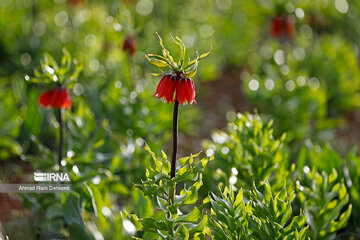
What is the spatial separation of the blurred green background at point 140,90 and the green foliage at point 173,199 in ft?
0.63

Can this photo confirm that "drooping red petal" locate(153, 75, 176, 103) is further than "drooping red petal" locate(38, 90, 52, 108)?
No

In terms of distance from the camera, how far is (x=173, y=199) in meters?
1.74

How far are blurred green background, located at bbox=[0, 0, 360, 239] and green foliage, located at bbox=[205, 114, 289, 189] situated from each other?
3.7 inches

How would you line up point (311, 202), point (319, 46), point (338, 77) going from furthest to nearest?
point (319, 46)
point (338, 77)
point (311, 202)

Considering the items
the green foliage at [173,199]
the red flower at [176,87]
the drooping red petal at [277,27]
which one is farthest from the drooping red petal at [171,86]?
the drooping red petal at [277,27]

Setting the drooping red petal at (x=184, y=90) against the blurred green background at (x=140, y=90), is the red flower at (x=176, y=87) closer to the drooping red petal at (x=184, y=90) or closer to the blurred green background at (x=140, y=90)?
the drooping red petal at (x=184, y=90)

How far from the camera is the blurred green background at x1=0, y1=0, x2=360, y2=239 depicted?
2506 millimetres

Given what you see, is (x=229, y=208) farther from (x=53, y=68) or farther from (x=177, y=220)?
(x=53, y=68)

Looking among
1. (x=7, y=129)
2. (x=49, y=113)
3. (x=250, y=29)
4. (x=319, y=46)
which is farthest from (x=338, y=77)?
(x=7, y=129)

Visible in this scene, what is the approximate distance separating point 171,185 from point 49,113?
1.59 meters

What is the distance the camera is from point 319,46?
170 inches

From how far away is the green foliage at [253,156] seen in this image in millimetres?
2162

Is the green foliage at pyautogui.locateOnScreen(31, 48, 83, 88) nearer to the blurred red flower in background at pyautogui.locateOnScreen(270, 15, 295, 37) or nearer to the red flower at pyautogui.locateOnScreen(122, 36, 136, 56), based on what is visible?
the red flower at pyautogui.locateOnScreen(122, 36, 136, 56)

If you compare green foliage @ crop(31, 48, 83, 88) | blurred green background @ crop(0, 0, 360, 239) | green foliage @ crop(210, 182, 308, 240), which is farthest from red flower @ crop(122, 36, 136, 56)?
green foliage @ crop(210, 182, 308, 240)
